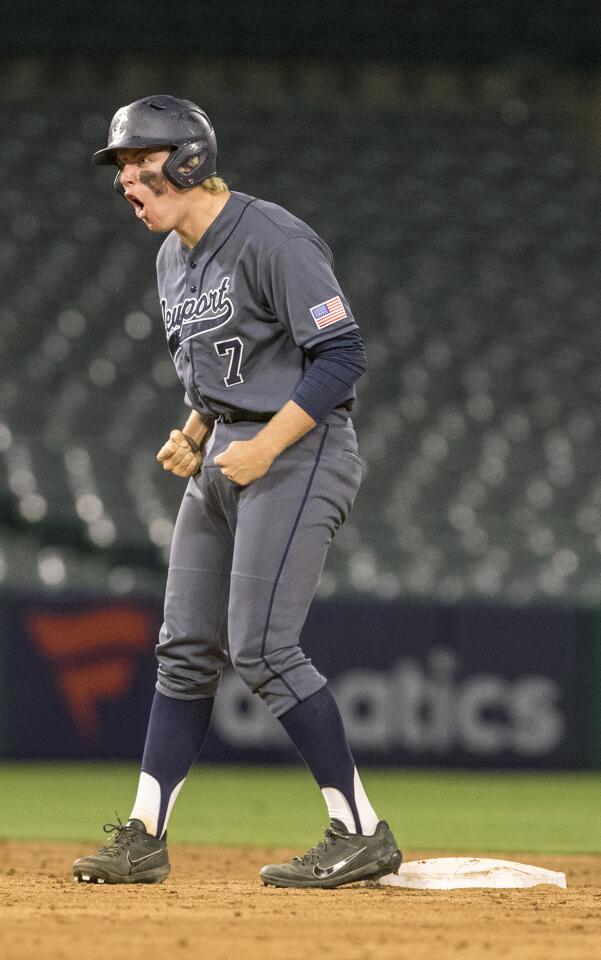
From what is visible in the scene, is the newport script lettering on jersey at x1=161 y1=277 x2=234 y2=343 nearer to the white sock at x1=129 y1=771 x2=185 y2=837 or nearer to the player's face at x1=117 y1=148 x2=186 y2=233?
the player's face at x1=117 y1=148 x2=186 y2=233

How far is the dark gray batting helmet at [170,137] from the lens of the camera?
3479mm

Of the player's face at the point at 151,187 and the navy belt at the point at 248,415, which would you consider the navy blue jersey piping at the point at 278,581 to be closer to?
the navy belt at the point at 248,415

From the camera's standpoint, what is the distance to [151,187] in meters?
3.51

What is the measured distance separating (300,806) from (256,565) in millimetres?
3193

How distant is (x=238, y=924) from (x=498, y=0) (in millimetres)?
11178

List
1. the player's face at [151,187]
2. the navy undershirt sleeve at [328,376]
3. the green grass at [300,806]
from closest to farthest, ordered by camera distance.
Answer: the navy undershirt sleeve at [328,376], the player's face at [151,187], the green grass at [300,806]

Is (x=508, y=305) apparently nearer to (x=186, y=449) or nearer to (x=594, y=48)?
(x=594, y=48)

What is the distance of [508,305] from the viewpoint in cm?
1175

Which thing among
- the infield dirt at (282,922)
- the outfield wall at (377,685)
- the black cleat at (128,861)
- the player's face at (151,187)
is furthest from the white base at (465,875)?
the outfield wall at (377,685)

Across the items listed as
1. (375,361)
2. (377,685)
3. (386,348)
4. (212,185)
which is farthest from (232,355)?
(386,348)

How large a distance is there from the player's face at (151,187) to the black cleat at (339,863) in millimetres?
1430

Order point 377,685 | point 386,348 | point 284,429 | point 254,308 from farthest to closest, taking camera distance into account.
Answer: point 386,348, point 377,685, point 254,308, point 284,429

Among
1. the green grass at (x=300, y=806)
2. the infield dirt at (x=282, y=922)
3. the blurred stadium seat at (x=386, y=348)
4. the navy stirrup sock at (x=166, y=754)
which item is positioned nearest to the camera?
the infield dirt at (x=282, y=922)

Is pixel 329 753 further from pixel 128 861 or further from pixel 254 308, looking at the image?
pixel 254 308
